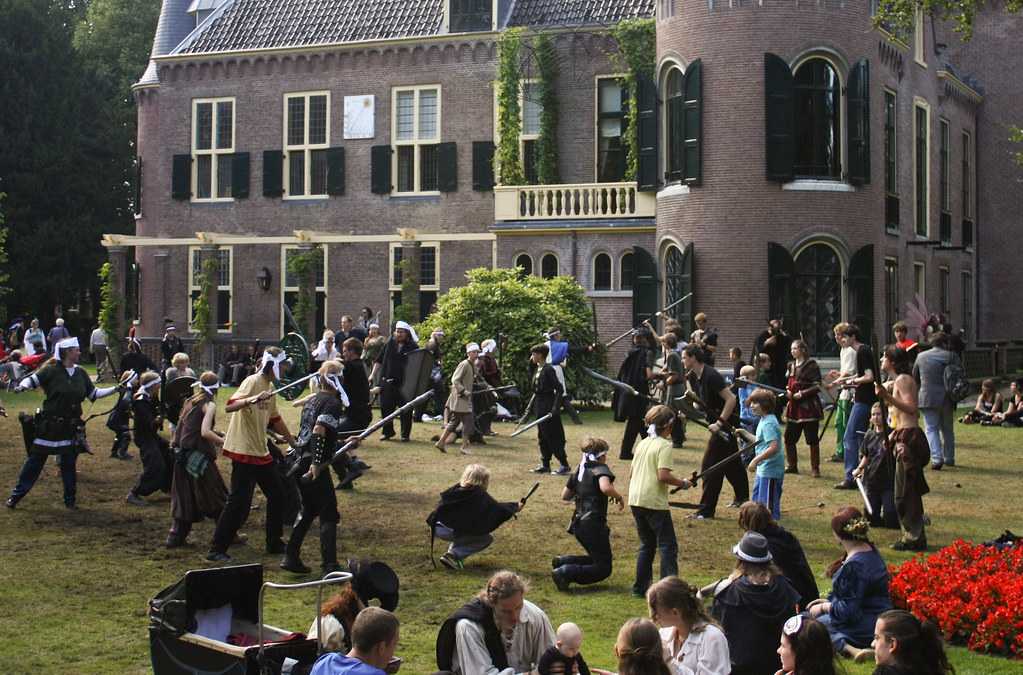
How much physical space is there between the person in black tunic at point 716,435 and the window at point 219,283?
23.1 metres

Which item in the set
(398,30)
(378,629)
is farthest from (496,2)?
(378,629)

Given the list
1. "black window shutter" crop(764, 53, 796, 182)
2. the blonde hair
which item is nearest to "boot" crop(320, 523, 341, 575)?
the blonde hair

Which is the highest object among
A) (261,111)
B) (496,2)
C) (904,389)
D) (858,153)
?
(496,2)

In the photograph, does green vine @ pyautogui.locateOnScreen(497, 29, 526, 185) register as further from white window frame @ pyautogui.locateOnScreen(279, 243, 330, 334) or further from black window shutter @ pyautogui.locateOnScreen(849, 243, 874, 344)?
black window shutter @ pyautogui.locateOnScreen(849, 243, 874, 344)

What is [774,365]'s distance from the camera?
69.1 ft

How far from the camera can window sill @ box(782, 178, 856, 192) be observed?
86.2 feet

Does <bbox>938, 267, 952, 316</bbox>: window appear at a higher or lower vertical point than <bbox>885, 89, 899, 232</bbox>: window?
lower

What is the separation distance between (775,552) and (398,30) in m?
28.1

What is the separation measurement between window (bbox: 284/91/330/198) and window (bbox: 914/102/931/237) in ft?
47.7

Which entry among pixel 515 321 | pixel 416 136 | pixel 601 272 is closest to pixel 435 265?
pixel 416 136

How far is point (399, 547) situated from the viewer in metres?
12.7

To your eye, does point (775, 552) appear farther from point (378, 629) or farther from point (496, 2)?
point (496, 2)

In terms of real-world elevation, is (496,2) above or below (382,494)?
above

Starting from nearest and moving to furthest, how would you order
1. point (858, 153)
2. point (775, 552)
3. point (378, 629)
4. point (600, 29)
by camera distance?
point (378, 629) < point (775, 552) < point (858, 153) < point (600, 29)
